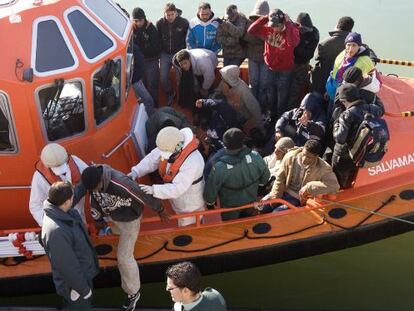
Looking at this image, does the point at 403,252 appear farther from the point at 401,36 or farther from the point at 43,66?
the point at 401,36

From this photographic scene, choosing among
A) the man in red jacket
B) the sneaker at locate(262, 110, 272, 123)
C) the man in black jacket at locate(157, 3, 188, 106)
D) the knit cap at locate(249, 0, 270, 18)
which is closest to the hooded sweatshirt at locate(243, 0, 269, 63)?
the knit cap at locate(249, 0, 270, 18)

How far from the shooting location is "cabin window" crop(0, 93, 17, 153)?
12.3ft

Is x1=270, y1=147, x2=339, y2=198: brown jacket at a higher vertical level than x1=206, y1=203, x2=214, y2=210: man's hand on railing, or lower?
higher

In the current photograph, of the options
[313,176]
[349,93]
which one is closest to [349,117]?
[349,93]

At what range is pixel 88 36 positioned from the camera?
13.3 feet

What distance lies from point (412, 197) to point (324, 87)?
148 centimetres

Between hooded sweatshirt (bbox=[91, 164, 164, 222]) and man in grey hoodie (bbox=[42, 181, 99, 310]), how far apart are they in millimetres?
230

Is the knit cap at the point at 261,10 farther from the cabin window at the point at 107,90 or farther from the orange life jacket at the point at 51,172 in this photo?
the orange life jacket at the point at 51,172

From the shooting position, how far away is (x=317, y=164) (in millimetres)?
4082

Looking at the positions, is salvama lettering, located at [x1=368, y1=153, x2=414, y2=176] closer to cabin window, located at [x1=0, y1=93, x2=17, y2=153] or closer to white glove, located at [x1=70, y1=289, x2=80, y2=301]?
white glove, located at [x1=70, y1=289, x2=80, y2=301]

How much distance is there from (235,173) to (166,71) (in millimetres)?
2376

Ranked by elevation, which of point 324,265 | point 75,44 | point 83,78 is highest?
point 75,44

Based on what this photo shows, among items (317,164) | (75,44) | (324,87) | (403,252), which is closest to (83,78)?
(75,44)

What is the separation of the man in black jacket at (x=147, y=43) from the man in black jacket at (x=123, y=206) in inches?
89.6
